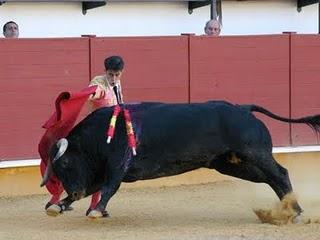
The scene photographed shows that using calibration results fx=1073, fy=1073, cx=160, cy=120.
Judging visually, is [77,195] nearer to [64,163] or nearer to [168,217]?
[64,163]

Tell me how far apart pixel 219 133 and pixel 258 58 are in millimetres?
3452

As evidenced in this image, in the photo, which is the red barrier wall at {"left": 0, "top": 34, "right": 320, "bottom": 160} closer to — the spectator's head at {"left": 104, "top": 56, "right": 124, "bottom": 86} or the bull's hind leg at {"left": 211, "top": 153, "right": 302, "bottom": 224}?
the spectator's head at {"left": 104, "top": 56, "right": 124, "bottom": 86}

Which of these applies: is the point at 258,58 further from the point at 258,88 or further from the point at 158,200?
the point at 158,200

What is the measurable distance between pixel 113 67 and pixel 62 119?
1.88ft

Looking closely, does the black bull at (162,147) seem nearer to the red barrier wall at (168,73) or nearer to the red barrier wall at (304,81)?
the red barrier wall at (168,73)

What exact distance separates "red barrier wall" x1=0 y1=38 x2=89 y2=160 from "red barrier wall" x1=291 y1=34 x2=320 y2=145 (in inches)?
92.0

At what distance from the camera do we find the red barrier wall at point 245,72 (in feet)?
34.2

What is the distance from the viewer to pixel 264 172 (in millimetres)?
7512

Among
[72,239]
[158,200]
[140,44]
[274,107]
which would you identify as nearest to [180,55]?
[140,44]

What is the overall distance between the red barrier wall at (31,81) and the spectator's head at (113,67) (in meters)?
2.15

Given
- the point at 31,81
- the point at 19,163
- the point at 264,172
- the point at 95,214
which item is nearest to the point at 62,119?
the point at 95,214

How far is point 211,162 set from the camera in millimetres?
7555

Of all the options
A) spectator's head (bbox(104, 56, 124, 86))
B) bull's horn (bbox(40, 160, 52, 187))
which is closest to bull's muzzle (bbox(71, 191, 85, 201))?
bull's horn (bbox(40, 160, 52, 187))

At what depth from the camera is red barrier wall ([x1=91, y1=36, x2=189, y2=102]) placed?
9.97 metres
